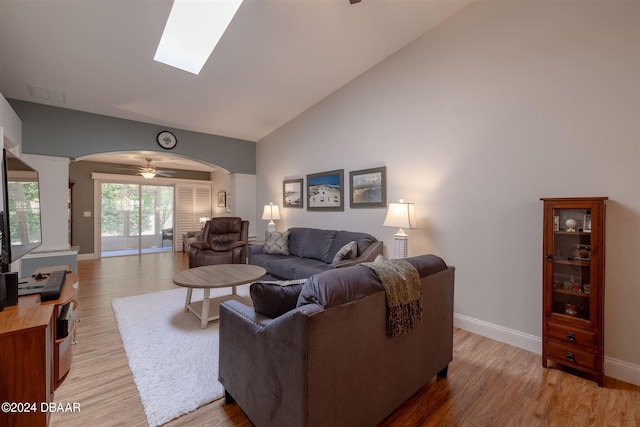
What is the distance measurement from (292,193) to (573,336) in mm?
4151

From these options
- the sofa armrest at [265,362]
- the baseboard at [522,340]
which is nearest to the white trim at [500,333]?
the baseboard at [522,340]

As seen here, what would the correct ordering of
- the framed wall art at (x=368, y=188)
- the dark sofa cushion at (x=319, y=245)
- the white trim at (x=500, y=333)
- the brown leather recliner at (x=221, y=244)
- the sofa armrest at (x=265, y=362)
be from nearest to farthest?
the sofa armrest at (x=265, y=362)
the white trim at (x=500, y=333)
the framed wall art at (x=368, y=188)
the dark sofa cushion at (x=319, y=245)
the brown leather recliner at (x=221, y=244)

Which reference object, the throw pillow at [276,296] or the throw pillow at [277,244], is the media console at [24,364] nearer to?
the throw pillow at [276,296]

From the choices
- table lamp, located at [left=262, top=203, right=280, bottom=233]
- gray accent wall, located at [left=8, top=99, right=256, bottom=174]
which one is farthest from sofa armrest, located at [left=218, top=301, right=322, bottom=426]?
gray accent wall, located at [left=8, top=99, right=256, bottom=174]

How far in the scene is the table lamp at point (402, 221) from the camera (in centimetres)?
306

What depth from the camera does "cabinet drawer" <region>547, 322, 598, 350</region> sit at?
196cm

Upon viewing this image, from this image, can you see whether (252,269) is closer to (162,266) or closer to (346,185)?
(346,185)

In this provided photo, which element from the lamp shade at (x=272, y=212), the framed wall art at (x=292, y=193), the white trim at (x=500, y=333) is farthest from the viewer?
the lamp shade at (x=272, y=212)

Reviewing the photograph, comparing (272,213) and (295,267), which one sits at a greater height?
(272,213)

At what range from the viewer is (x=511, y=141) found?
8.30 ft

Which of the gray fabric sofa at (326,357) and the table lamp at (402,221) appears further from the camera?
the table lamp at (402,221)

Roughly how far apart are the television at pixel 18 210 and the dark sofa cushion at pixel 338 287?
1.79m

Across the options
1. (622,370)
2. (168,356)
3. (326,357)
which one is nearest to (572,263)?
(622,370)

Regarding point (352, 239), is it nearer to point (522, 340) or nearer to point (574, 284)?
point (522, 340)
